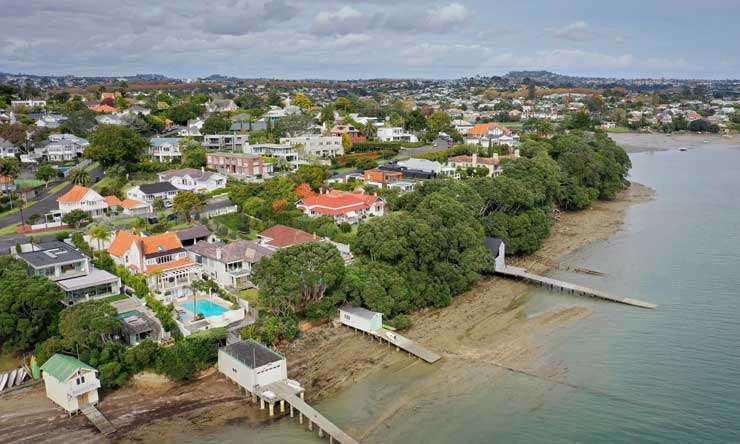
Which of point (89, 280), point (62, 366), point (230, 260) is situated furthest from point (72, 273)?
point (62, 366)

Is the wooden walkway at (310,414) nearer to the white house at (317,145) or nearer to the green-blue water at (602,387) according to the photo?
the green-blue water at (602,387)

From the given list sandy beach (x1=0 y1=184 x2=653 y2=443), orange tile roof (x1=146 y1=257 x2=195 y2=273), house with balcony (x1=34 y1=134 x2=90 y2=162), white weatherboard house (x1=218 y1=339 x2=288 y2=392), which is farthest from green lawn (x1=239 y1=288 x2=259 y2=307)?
house with balcony (x1=34 y1=134 x2=90 y2=162)

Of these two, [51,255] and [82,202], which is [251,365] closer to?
[51,255]

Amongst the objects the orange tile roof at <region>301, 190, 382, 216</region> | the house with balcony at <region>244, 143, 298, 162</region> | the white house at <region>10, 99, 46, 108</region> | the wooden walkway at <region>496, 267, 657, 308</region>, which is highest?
the white house at <region>10, 99, 46, 108</region>

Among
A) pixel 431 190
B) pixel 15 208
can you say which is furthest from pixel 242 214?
pixel 15 208

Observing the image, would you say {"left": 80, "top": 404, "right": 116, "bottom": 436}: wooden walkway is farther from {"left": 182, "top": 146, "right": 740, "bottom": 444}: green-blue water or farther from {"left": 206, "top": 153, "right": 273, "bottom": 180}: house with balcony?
{"left": 206, "top": 153, "right": 273, "bottom": 180}: house with balcony

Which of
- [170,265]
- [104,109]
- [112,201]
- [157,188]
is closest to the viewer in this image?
[170,265]

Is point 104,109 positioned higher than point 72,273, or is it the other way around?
point 104,109
